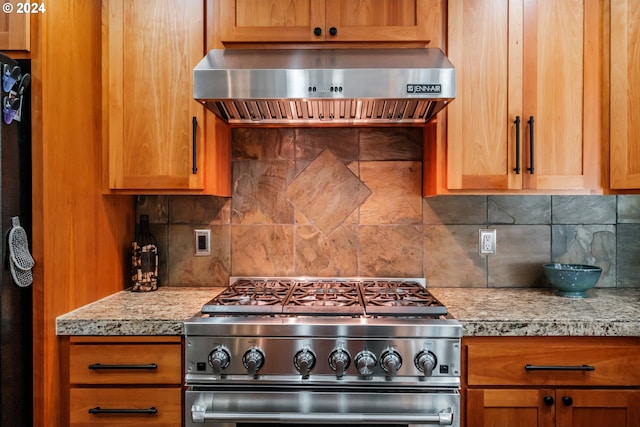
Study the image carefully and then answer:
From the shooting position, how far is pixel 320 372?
1.39m

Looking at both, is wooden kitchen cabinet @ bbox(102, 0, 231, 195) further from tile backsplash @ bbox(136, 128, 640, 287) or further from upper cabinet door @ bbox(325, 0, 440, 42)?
upper cabinet door @ bbox(325, 0, 440, 42)

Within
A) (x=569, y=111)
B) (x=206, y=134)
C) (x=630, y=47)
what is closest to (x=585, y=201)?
(x=569, y=111)

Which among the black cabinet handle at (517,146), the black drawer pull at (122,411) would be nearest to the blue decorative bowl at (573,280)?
the black cabinet handle at (517,146)

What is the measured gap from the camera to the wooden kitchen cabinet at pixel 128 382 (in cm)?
142

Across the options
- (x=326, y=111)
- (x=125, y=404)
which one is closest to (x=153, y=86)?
(x=326, y=111)

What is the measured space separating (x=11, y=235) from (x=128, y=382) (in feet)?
2.00

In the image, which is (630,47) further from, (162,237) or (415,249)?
(162,237)

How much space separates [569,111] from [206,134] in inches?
57.9

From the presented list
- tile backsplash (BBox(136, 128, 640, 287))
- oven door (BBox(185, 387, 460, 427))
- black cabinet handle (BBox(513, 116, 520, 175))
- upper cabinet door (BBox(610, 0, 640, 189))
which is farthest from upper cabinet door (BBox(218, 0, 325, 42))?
oven door (BBox(185, 387, 460, 427))

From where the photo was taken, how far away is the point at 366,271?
2043 millimetres

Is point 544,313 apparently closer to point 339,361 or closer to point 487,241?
point 487,241

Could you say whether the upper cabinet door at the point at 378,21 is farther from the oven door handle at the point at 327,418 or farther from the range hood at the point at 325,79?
the oven door handle at the point at 327,418

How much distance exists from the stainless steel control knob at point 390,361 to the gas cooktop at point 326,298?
142mm

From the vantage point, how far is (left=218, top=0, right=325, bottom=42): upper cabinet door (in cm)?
168
